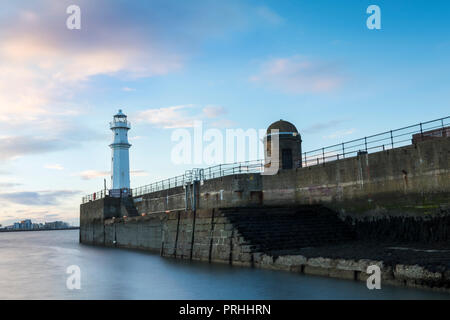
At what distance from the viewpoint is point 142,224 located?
30.0m

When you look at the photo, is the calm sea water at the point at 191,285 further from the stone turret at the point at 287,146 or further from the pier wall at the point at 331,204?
the stone turret at the point at 287,146

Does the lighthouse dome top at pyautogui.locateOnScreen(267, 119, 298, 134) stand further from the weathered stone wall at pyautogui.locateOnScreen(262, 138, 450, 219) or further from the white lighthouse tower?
the white lighthouse tower

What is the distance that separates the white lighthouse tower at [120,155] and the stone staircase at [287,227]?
30156 millimetres

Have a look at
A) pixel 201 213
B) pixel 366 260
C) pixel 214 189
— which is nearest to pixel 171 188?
pixel 214 189

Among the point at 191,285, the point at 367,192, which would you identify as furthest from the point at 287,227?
the point at 191,285

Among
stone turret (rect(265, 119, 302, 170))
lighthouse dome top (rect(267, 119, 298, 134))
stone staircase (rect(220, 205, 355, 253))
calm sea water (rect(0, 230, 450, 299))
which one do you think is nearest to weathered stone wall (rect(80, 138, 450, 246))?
stone staircase (rect(220, 205, 355, 253))

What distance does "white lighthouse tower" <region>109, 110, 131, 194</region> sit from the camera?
1879 inches

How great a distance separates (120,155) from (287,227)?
3258 centimetres

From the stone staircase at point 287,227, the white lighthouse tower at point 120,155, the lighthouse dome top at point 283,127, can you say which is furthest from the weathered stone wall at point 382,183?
the white lighthouse tower at point 120,155

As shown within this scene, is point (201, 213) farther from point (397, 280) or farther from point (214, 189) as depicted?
point (397, 280)

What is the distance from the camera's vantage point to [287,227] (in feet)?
61.3

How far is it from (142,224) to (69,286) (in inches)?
580

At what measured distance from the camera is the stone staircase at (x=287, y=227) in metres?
17.2

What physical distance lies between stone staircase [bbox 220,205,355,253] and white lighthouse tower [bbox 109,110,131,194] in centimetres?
3016
